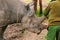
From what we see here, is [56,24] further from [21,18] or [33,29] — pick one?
[21,18]

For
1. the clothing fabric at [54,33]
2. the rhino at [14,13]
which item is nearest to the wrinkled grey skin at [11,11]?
the rhino at [14,13]

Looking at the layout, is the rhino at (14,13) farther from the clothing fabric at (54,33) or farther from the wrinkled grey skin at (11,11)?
the clothing fabric at (54,33)

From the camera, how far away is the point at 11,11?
3115 mm

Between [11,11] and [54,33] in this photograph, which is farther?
[11,11]

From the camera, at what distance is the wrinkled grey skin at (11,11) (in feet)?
9.80

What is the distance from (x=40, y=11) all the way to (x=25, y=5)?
44 centimetres

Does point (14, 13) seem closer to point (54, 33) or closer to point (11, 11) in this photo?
point (11, 11)

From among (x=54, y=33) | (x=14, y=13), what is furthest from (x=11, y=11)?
(x=54, y=33)

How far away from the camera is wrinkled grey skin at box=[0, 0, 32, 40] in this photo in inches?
118

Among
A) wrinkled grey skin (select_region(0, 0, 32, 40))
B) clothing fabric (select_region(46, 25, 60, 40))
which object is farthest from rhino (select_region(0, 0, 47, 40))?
clothing fabric (select_region(46, 25, 60, 40))

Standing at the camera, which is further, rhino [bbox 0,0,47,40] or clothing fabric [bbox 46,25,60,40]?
rhino [bbox 0,0,47,40]

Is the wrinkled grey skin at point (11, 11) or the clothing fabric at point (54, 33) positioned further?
the wrinkled grey skin at point (11, 11)

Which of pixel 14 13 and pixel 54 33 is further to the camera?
pixel 14 13

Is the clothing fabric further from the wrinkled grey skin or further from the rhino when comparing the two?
the wrinkled grey skin
